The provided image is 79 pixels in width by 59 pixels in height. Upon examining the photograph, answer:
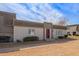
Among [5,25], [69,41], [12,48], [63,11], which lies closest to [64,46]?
[69,41]

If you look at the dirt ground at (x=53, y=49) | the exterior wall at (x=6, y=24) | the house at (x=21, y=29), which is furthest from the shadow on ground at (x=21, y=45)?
the exterior wall at (x=6, y=24)

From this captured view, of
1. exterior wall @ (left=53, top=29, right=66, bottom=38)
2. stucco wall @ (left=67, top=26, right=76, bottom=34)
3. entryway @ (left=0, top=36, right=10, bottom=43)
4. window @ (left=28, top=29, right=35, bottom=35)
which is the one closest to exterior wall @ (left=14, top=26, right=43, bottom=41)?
window @ (left=28, top=29, right=35, bottom=35)

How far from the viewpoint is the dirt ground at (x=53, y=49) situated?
12984mm

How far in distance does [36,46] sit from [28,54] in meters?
2.29

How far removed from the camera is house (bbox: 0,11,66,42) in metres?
15.9

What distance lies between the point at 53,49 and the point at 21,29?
3.29m

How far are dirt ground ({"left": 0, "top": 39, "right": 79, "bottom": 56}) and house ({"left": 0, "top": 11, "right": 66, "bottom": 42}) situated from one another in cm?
73

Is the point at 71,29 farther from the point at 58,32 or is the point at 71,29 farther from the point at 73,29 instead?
the point at 58,32

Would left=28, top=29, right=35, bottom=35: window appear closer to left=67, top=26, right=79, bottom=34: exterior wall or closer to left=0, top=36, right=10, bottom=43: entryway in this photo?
left=0, top=36, right=10, bottom=43: entryway

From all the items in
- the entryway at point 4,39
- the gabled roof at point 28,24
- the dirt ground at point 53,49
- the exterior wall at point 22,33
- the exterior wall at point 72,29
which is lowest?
the dirt ground at point 53,49

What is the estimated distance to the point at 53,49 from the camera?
47.2ft

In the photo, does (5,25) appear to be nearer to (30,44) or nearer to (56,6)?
(30,44)

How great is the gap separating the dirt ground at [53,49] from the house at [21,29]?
0.73 m

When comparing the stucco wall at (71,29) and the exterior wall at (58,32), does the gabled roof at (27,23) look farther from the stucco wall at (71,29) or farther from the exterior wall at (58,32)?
the stucco wall at (71,29)
